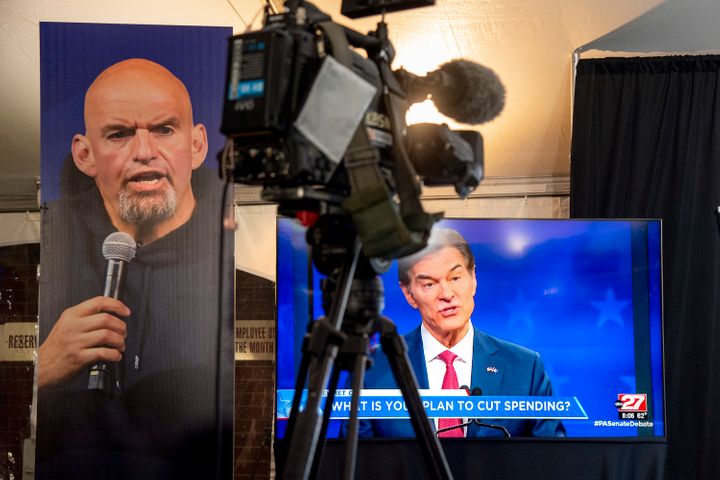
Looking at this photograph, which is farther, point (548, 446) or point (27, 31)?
point (27, 31)

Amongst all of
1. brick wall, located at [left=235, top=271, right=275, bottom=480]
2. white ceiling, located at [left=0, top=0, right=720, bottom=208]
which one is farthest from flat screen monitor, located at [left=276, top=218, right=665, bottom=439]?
brick wall, located at [left=235, top=271, right=275, bottom=480]

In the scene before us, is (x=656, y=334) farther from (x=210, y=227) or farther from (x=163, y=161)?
(x=163, y=161)

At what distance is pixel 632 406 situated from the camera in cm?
308

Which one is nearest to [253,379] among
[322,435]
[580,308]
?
[580,308]

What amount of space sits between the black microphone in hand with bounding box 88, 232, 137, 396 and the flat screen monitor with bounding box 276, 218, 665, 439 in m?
0.73

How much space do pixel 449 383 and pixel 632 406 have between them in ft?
2.36

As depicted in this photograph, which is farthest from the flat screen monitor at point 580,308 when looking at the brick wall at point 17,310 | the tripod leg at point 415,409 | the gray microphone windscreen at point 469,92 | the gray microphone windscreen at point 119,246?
the brick wall at point 17,310

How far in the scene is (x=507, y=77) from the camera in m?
4.02

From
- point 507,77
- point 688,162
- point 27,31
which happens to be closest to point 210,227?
point 27,31

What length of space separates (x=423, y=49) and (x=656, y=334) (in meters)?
1.67

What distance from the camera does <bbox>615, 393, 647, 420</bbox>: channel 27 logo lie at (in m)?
3.07

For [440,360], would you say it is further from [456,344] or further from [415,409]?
[415,409]

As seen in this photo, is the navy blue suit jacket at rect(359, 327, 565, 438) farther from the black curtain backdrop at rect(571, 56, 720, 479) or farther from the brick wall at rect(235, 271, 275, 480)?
the brick wall at rect(235, 271, 275, 480)

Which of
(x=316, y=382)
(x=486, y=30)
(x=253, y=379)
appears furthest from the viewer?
(x=253, y=379)
